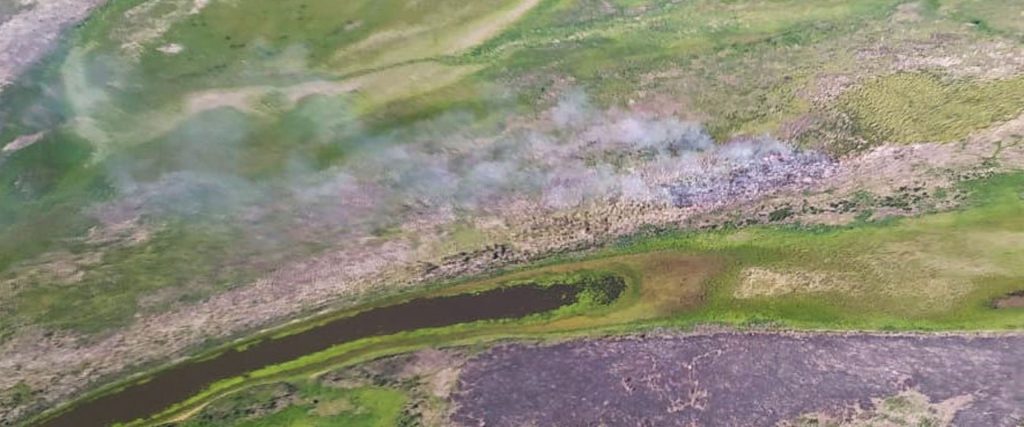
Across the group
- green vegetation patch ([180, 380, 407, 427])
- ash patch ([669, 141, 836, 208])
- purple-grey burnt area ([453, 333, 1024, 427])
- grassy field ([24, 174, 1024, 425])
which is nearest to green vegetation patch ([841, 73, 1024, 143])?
ash patch ([669, 141, 836, 208])

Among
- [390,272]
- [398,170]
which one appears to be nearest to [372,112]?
[398,170]

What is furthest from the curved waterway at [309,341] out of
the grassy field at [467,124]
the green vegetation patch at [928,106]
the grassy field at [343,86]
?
the green vegetation patch at [928,106]

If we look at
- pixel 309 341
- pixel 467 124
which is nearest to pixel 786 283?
pixel 467 124

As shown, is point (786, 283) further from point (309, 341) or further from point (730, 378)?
point (309, 341)

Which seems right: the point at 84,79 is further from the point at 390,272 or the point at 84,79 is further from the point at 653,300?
the point at 653,300

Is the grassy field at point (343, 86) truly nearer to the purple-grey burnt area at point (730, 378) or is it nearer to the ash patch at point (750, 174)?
the ash patch at point (750, 174)

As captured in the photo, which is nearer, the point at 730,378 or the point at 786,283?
the point at 730,378

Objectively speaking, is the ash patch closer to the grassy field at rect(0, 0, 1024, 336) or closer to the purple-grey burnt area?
the grassy field at rect(0, 0, 1024, 336)
